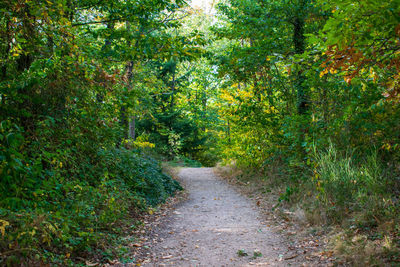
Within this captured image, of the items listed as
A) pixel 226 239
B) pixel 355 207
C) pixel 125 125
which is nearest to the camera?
pixel 355 207

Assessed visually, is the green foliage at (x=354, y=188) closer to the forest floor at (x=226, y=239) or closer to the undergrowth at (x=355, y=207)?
the undergrowth at (x=355, y=207)

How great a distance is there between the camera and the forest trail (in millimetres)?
4293

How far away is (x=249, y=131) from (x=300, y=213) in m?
6.07

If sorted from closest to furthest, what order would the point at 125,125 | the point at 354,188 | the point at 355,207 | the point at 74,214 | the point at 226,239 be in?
the point at 74,214 → the point at 355,207 → the point at 354,188 → the point at 226,239 → the point at 125,125

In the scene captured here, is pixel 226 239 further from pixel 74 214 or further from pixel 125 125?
pixel 125 125

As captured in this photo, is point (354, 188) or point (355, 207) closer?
point (355, 207)

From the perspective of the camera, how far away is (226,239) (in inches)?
205

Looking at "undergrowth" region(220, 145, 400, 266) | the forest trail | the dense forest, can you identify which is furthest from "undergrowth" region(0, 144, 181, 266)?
"undergrowth" region(220, 145, 400, 266)

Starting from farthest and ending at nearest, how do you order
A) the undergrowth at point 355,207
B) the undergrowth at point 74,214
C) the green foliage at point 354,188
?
the green foliage at point 354,188 → the undergrowth at point 355,207 → the undergrowth at point 74,214

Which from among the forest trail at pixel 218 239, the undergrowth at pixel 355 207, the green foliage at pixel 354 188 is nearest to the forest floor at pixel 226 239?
the forest trail at pixel 218 239

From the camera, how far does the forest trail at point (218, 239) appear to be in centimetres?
429

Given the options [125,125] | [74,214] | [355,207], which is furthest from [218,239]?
[125,125]

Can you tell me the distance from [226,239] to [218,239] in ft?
0.50

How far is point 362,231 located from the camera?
4117 mm
